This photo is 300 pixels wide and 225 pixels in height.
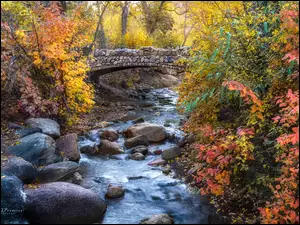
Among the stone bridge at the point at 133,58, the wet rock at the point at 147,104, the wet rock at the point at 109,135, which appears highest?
the stone bridge at the point at 133,58

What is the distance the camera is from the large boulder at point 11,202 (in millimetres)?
5320

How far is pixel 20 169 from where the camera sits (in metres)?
6.42

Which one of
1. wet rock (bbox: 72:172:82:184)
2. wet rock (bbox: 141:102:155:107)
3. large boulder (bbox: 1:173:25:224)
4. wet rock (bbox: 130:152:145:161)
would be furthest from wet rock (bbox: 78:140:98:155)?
wet rock (bbox: 141:102:155:107)

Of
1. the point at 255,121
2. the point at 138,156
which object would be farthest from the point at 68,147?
the point at 255,121

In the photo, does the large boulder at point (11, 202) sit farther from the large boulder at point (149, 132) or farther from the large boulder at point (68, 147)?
the large boulder at point (149, 132)

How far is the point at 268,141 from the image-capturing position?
5.58 m

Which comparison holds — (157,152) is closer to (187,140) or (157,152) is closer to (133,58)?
(187,140)

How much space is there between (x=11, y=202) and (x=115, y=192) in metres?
2.00

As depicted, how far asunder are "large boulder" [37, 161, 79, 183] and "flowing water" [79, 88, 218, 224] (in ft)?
1.44

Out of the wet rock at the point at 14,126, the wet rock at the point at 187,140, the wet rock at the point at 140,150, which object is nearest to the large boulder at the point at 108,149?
the wet rock at the point at 140,150

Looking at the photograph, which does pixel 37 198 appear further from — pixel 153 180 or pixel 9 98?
pixel 9 98

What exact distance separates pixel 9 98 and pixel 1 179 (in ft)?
13.6

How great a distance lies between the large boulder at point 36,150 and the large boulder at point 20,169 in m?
0.69

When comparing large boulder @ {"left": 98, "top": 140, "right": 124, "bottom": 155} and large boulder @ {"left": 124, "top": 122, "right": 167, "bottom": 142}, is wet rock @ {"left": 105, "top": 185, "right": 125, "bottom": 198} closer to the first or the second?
large boulder @ {"left": 98, "top": 140, "right": 124, "bottom": 155}
